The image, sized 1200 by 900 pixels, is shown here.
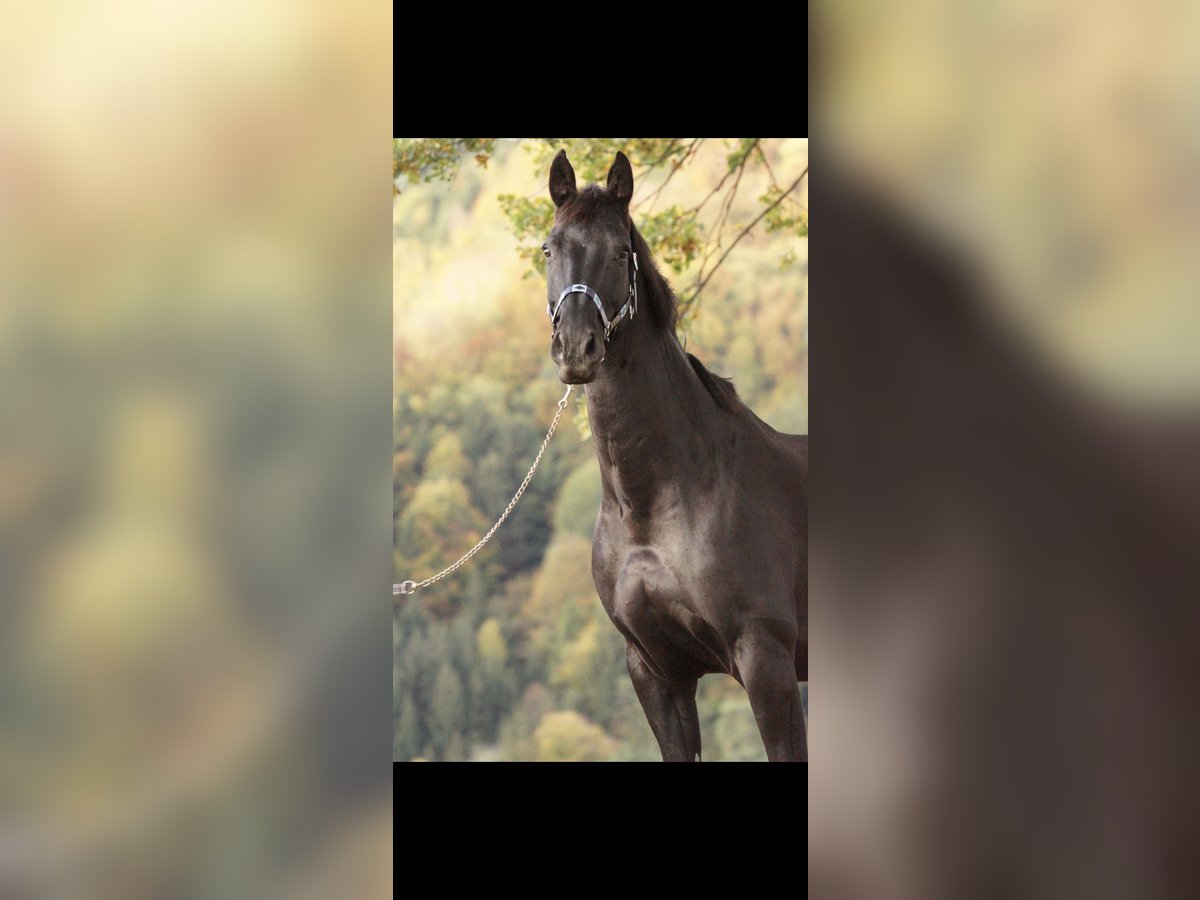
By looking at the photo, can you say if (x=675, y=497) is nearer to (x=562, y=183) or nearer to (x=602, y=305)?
(x=602, y=305)

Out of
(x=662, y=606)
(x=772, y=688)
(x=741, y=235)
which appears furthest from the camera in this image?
(x=741, y=235)

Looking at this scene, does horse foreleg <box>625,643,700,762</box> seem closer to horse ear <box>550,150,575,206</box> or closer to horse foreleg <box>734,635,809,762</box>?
horse foreleg <box>734,635,809,762</box>

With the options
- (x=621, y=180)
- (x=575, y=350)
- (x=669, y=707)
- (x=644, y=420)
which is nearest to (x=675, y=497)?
(x=644, y=420)

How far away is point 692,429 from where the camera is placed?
329 cm

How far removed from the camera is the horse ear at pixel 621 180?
317cm

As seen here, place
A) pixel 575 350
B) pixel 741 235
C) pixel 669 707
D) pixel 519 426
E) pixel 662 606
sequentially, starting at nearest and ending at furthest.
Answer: pixel 575 350
pixel 662 606
pixel 669 707
pixel 741 235
pixel 519 426

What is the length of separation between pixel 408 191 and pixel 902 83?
157 inches

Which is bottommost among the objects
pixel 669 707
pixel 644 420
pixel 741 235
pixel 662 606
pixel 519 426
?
pixel 669 707

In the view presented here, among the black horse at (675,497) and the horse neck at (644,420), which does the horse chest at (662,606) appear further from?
the horse neck at (644,420)

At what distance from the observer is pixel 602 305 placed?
304 cm

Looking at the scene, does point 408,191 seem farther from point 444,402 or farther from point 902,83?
point 902,83

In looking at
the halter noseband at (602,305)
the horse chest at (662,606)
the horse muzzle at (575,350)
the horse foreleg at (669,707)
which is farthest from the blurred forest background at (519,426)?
the horse muzzle at (575,350)

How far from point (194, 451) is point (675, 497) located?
2078mm

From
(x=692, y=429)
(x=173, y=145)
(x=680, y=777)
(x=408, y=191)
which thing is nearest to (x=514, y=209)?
(x=408, y=191)
